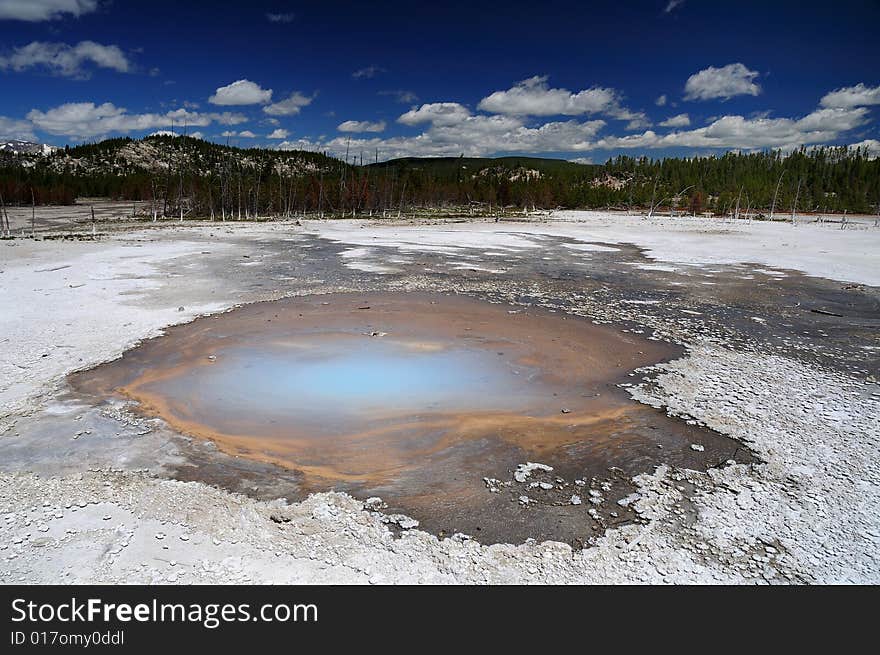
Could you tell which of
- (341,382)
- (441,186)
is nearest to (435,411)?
(341,382)

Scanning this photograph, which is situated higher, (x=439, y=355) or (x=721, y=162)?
(x=721, y=162)

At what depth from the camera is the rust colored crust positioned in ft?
21.0

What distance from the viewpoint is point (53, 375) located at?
8359mm

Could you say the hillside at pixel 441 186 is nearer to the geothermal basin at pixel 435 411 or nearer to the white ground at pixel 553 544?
the geothermal basin at pixel 435 411

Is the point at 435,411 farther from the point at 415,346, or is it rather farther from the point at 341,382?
the point at 415,346

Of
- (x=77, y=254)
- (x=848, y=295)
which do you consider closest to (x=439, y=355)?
(x=848, y=295)

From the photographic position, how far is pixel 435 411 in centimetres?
750

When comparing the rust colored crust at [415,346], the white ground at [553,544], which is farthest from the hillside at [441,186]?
the white ground at [553,544]

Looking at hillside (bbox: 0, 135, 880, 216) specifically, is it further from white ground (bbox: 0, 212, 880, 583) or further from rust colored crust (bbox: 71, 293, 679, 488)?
white ground (bbox: 0, 212, 880, 583)

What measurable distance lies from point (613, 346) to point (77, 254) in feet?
75.5

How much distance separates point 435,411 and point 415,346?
308 cm

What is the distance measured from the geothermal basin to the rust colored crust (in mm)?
30

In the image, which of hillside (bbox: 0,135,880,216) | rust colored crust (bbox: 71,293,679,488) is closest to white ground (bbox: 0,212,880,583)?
rust colored crust (bbox: 71,293,679,488)
